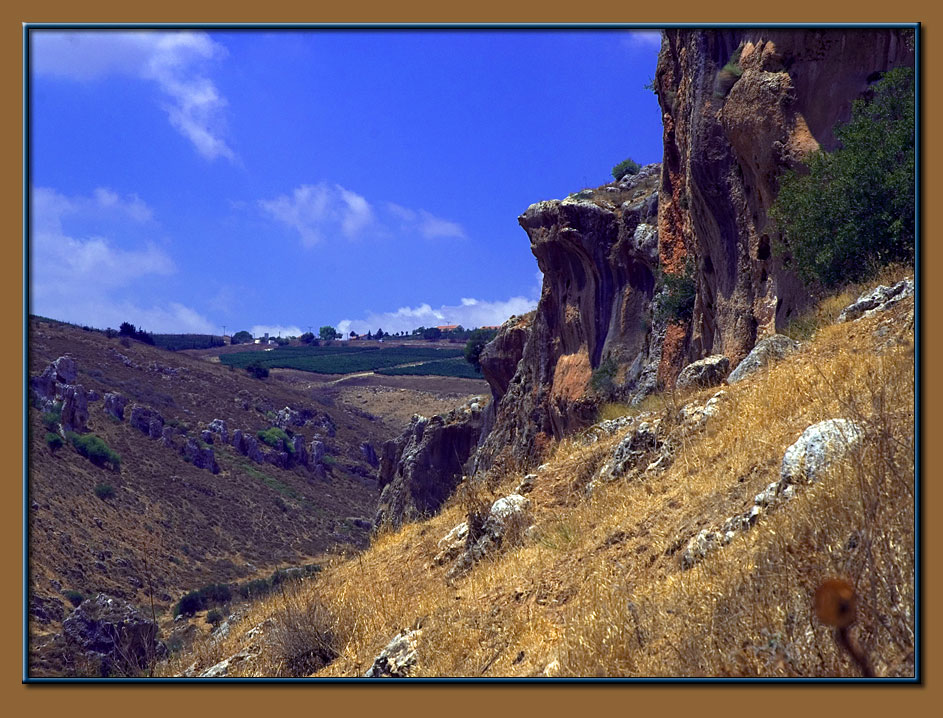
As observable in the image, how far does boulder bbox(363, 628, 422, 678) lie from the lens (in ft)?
19.7

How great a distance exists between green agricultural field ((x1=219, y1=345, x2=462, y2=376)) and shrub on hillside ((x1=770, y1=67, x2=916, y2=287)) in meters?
97.8

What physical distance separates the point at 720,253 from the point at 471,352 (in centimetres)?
4452

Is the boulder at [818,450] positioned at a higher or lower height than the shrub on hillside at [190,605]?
higher

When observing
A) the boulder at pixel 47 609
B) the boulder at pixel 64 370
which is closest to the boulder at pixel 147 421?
the boulder at pixel 64 370

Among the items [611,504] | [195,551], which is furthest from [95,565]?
[611,504]

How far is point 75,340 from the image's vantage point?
65.8 metres

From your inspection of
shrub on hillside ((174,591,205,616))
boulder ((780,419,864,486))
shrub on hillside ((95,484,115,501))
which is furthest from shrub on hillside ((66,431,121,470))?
boulder ((780,419,864,486))

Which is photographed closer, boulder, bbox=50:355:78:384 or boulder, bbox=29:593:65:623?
boulder, bbox=29:593:65:623

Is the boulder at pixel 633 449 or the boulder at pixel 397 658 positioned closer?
the boulder at pixel 397 658

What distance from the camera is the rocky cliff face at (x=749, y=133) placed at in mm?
15891

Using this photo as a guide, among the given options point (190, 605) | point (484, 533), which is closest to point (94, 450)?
point (190, 605)

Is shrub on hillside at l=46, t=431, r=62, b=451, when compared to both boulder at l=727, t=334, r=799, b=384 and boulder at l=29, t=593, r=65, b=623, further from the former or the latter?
boulder at l=727, t=334, r=799, b=384

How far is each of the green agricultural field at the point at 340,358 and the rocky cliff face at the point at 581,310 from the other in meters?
76.5

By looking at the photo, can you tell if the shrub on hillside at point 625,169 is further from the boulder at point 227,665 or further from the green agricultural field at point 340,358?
the green agricultural field at point 340,358
